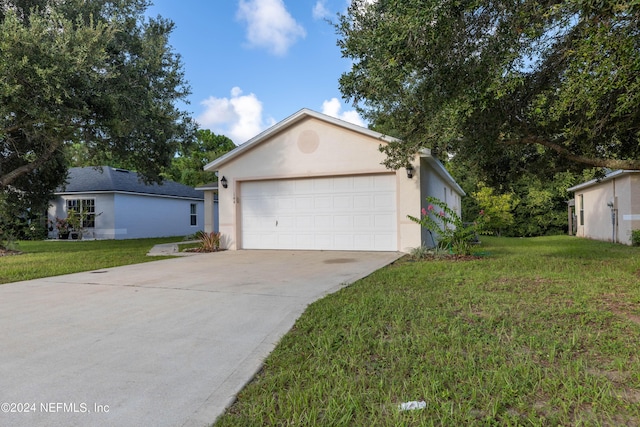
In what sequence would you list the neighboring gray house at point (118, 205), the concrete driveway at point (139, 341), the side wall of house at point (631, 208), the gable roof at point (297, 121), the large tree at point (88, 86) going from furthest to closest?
the neighboring gray house at point (118, 205), the side wall of house at point (631, 208), the gable roof at point (297, 121), the large tree at point (88, 86), the concrete driveway at point (139, 341)

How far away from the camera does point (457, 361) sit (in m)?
2.97

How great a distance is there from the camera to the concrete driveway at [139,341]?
8.03 feet

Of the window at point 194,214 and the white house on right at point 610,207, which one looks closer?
the white house on right at point 610,207

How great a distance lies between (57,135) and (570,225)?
25335 mm

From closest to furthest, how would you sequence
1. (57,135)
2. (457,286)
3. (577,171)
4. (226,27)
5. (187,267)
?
(457,286), (187,267), (577,171), (57,135), (226,27)

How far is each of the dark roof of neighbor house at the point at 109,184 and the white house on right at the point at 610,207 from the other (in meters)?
20.2

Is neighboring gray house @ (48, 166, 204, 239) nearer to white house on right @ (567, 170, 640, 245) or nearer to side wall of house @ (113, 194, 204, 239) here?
side wall of house @ (113, 194, 204, 239)

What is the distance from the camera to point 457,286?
574cm

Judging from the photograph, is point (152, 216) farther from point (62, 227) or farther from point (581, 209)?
point (581, 209)

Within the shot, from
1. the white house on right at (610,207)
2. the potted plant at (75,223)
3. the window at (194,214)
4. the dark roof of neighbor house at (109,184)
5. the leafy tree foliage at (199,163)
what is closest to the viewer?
the white house on right at (610,207)

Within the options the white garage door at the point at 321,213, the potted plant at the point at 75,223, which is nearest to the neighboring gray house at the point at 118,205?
the potted plant at the point at 75,223

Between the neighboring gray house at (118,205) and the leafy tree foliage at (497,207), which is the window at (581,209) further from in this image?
the neighboring gray house at (118,205)

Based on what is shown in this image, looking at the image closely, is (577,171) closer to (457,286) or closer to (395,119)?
(395,119)

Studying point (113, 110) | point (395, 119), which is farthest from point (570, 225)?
point (113, 110)
